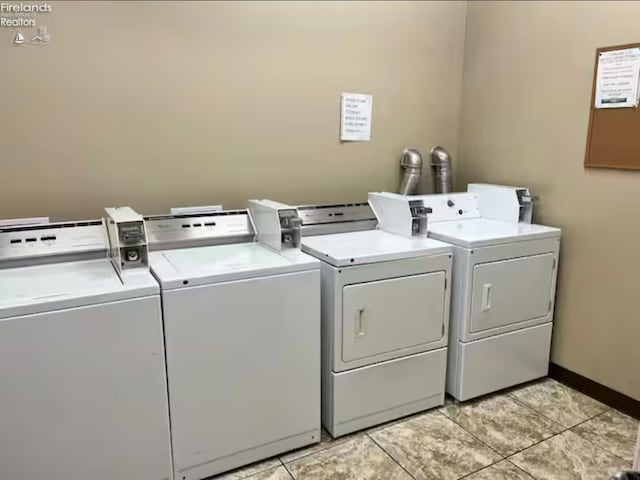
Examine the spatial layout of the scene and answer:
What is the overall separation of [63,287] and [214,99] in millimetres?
1294

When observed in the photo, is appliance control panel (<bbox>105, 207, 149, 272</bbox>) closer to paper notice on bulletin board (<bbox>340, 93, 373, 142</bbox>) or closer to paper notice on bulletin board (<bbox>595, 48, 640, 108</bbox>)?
paper notice on bulletin board (<bbox>340, 93, 373, 142</bbox>)

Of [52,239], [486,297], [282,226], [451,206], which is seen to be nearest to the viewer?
[52,239]

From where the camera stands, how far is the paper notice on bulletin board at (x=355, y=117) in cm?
308

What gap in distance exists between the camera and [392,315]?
2439 millimetres

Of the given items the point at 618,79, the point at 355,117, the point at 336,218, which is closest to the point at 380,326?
the point at 336,218

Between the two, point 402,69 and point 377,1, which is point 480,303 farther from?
point 377,1

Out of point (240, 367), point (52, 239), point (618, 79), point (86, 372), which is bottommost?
point (240, 367)

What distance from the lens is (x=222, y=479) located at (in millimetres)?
2178

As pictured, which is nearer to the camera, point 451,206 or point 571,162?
point 571,162

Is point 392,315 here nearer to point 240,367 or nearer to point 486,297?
point 486,297

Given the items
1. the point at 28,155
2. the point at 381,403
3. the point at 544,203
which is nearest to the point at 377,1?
the point at 544,203

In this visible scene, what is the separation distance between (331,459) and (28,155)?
198cm

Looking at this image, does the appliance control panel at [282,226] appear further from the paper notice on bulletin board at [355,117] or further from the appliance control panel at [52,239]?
the paper notice on bulletin board at [355,117]

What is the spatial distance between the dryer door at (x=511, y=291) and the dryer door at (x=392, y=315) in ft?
0.72
